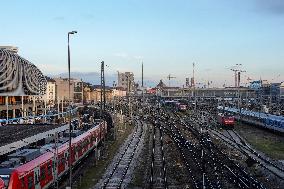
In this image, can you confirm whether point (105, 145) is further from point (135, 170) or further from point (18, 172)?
point (18, 172)

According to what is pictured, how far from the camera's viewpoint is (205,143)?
60000mm

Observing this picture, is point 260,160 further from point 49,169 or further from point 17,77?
point 17,77

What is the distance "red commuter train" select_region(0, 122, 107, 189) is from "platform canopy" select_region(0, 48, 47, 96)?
50.7 metres

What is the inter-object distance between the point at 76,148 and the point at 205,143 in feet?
78.8


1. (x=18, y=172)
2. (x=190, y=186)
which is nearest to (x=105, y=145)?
(x=190, y=186)

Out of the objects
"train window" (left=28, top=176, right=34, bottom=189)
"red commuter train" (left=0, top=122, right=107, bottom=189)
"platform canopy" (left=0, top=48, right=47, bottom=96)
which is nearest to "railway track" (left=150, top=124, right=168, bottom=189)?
"red commuter train" (left=0, top=122, right=107, bottom=189)

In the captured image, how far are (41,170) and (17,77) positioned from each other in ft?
243

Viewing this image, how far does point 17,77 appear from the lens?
98.8 meters

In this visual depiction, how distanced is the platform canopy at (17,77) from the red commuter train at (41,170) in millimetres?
50728

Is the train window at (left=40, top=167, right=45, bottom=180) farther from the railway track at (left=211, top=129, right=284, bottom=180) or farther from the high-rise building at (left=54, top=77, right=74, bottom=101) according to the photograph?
the high-rise building at (left=54, top=77, right=74, bottom=101)

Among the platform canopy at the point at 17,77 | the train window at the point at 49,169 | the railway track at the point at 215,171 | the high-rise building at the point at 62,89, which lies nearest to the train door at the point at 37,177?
→ the train window at the point at 49,169

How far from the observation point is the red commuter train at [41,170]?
75.4 feet

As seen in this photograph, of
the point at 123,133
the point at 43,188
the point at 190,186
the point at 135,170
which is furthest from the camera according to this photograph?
the point at 123,133

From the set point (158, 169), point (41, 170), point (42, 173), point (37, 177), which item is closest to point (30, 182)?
point (37, 177)
